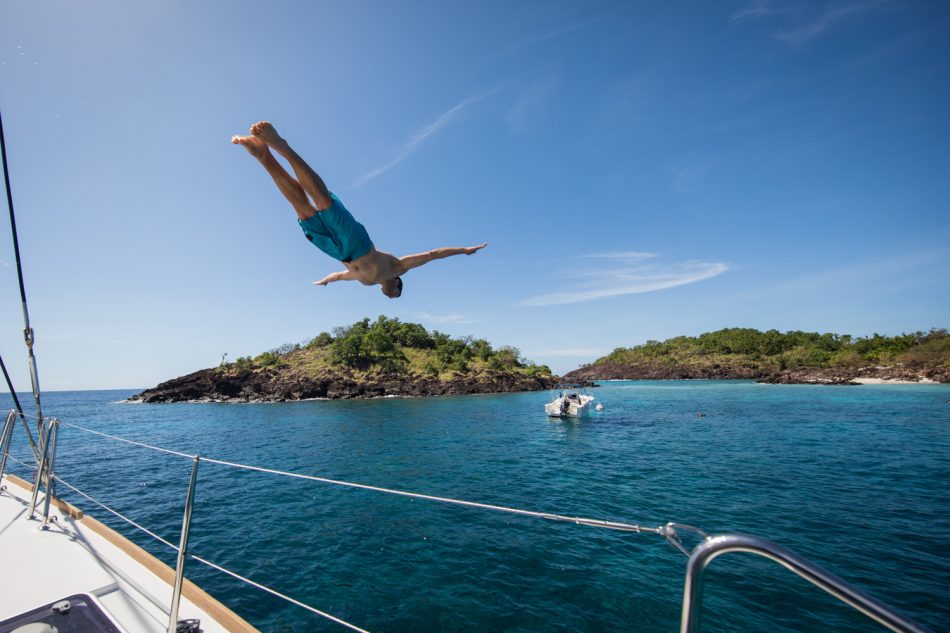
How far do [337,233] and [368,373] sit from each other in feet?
230

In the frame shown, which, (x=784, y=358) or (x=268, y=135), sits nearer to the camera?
(x=268, y=135)

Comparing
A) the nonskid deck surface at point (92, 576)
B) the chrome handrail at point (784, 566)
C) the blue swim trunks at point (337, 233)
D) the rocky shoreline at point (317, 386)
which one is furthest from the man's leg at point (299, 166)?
the rocky shoreline at point (317, 386)

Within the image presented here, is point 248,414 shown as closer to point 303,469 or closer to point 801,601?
point 303,469

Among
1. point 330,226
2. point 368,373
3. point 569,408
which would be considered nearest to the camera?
point 330,226

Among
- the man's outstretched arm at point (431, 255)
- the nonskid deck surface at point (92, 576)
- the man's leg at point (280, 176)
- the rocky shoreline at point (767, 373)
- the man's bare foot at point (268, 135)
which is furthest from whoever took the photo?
the rocky shoreline at point (767, 373)

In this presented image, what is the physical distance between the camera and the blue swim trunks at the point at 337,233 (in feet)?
14.1

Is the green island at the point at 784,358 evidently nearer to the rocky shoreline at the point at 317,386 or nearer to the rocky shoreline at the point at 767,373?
the rocky shoreline at the point at 767,373

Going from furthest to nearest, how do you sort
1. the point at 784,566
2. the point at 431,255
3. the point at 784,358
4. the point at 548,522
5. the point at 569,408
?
the point at 784,358, the point at 569,408, the point at 548,522, the point at 431,255, the point at 784,566

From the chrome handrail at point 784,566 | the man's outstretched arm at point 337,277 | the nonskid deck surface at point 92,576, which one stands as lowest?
the nonskid deck surface at point 92,576

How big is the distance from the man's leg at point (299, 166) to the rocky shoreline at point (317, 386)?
59711 millimetres

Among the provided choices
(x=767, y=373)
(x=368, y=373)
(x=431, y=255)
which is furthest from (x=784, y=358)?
(x=431, y=255)

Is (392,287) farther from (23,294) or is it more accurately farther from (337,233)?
(23,294)

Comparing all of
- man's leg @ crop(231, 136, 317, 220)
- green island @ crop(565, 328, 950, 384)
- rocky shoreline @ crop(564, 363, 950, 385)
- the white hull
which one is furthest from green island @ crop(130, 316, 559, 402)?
man's leg @ crop(231, 136, 317, 220)

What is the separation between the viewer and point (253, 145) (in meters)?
3.59
